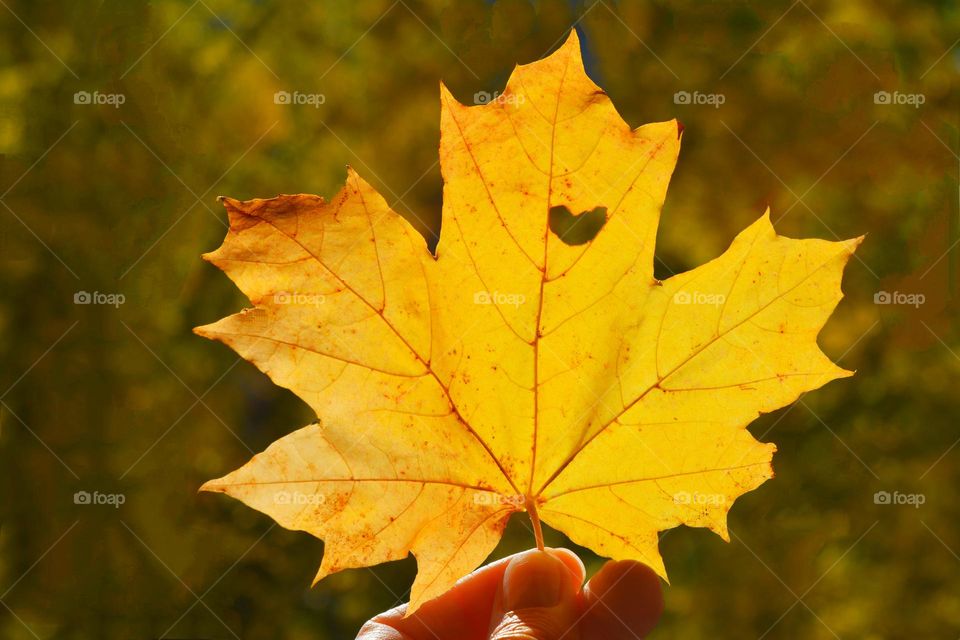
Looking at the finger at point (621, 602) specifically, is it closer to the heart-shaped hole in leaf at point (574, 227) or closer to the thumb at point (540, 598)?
the thumb at point (540, 598)

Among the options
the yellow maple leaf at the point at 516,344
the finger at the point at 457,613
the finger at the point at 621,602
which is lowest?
the finger at the point at 457,613

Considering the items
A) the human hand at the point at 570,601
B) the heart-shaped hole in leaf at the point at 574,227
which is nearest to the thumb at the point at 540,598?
the human hand at the point at 570,601

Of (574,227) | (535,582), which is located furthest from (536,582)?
(574,227)

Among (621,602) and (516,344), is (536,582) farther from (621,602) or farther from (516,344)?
(516,344)

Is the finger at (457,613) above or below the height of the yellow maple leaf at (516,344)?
below

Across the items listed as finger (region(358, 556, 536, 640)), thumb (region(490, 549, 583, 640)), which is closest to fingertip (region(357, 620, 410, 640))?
finger (region(358, 556, 536, 640))

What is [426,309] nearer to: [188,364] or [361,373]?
[361,373]
